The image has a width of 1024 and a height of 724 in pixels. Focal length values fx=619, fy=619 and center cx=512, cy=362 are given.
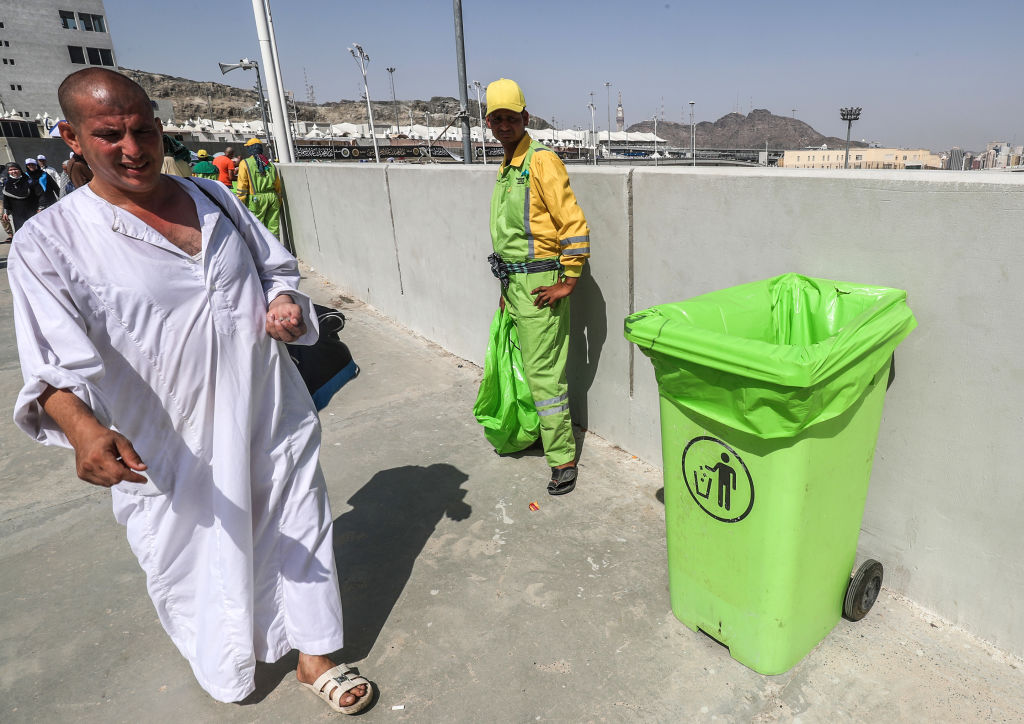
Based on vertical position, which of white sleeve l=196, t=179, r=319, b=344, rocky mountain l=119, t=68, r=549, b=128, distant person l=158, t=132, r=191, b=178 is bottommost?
white sleeve l=196, t=179, r=319, b=344

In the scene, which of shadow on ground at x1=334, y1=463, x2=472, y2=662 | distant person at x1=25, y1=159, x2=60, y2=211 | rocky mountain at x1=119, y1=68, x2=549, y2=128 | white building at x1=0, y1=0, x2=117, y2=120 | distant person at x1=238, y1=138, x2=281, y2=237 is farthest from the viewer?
rocky mountain at x1=119, y1=68, x2=549, y2=128

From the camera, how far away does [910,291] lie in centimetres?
191

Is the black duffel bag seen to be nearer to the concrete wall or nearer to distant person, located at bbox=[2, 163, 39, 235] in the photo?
the concrete wall

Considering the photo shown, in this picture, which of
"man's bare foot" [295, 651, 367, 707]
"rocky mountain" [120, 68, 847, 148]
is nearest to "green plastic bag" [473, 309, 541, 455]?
"man's bare foot" [295, 651, 367, 707]

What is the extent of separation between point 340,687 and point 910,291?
2134 mm

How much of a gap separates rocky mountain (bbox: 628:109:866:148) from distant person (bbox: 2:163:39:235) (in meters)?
158

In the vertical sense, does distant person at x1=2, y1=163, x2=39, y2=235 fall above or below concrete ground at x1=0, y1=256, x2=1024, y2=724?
above

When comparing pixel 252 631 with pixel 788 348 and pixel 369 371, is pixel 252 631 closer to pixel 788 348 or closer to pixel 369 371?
pixel 788 348

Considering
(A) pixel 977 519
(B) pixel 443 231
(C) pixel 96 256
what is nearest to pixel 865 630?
(A) pixel 977 519

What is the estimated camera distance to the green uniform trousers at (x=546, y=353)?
2.87m

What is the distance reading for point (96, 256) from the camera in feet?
4.99

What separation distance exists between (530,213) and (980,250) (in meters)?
1.66

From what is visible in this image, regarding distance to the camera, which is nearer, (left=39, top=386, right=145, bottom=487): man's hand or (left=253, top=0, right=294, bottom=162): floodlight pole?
(left=39, top=386, right=145, bottom=487): man's hand

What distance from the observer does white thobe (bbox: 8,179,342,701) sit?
1.45 meters
